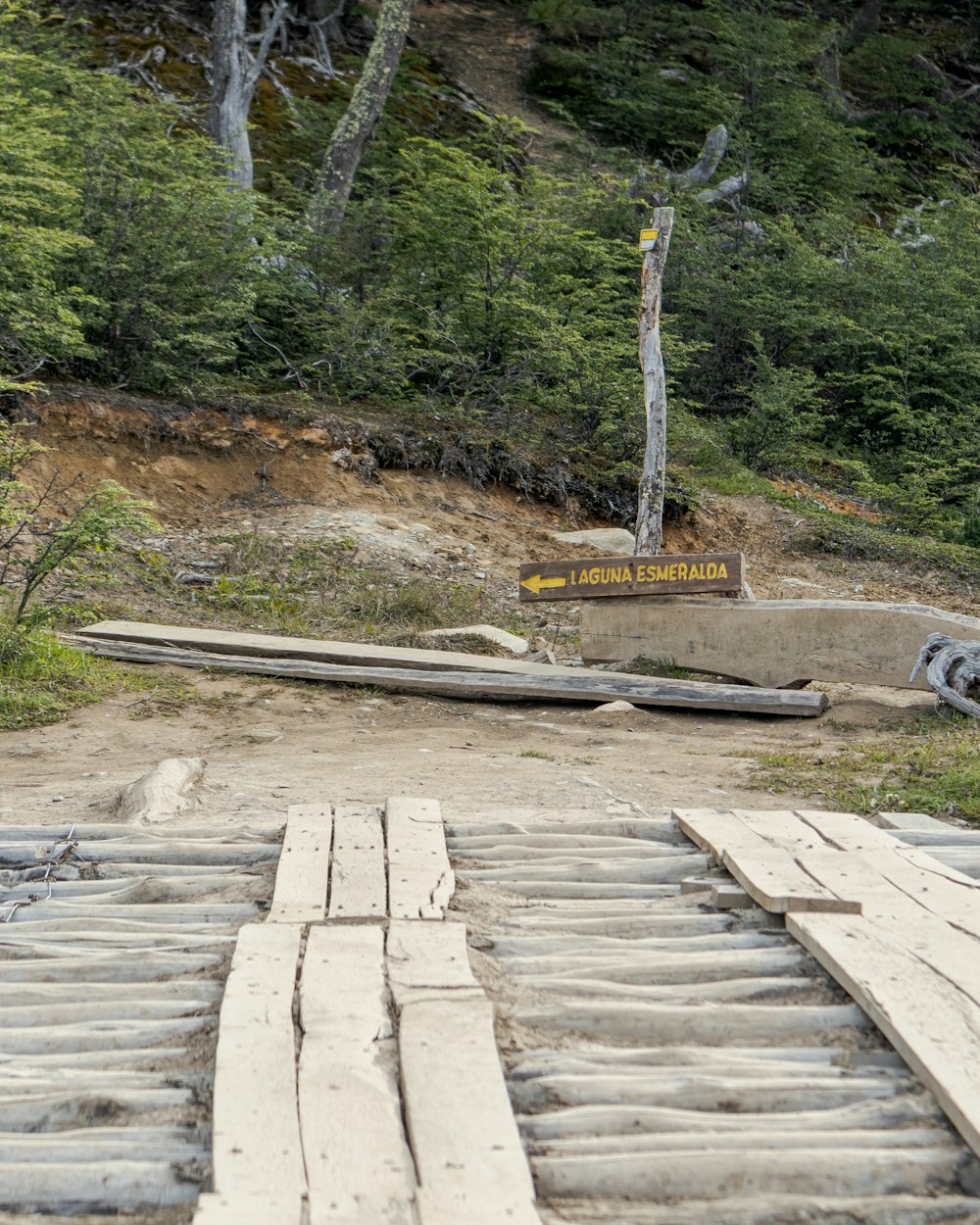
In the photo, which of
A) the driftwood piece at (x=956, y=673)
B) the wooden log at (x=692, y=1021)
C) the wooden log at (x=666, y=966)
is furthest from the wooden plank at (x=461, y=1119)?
the driftwood piece at (x=956, y=673)

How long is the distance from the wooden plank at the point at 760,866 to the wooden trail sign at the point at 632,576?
5.21 meters

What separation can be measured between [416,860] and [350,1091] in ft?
4.43

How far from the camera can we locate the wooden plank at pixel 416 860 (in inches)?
135

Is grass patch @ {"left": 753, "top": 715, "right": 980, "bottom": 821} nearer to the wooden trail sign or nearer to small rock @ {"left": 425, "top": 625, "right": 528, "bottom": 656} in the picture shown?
the wooden trail sign

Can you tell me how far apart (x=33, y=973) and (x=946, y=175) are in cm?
2682

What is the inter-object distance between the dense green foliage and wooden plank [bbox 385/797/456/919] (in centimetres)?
768

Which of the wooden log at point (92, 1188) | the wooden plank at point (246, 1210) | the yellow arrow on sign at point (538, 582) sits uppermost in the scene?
the wooden plank at point (246, 1210)

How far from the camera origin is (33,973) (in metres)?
3.16

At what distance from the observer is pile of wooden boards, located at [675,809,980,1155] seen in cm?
266

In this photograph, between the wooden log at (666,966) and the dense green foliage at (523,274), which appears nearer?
the wooden log at (666,966)

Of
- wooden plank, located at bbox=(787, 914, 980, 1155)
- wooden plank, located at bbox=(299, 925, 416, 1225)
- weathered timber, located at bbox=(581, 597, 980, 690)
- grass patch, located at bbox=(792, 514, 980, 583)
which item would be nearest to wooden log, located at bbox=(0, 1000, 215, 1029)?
wooden plank, located at bbox=(299, 925, 416, 1225)

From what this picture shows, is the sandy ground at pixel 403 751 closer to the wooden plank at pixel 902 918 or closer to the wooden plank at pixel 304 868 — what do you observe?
the wooden plank at pixel 304 868

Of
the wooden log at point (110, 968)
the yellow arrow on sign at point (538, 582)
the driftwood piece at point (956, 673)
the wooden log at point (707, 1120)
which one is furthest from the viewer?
the yellow arrow on sign at point (538, 582)

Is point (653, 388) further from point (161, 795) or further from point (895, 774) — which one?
point (161, 795)
